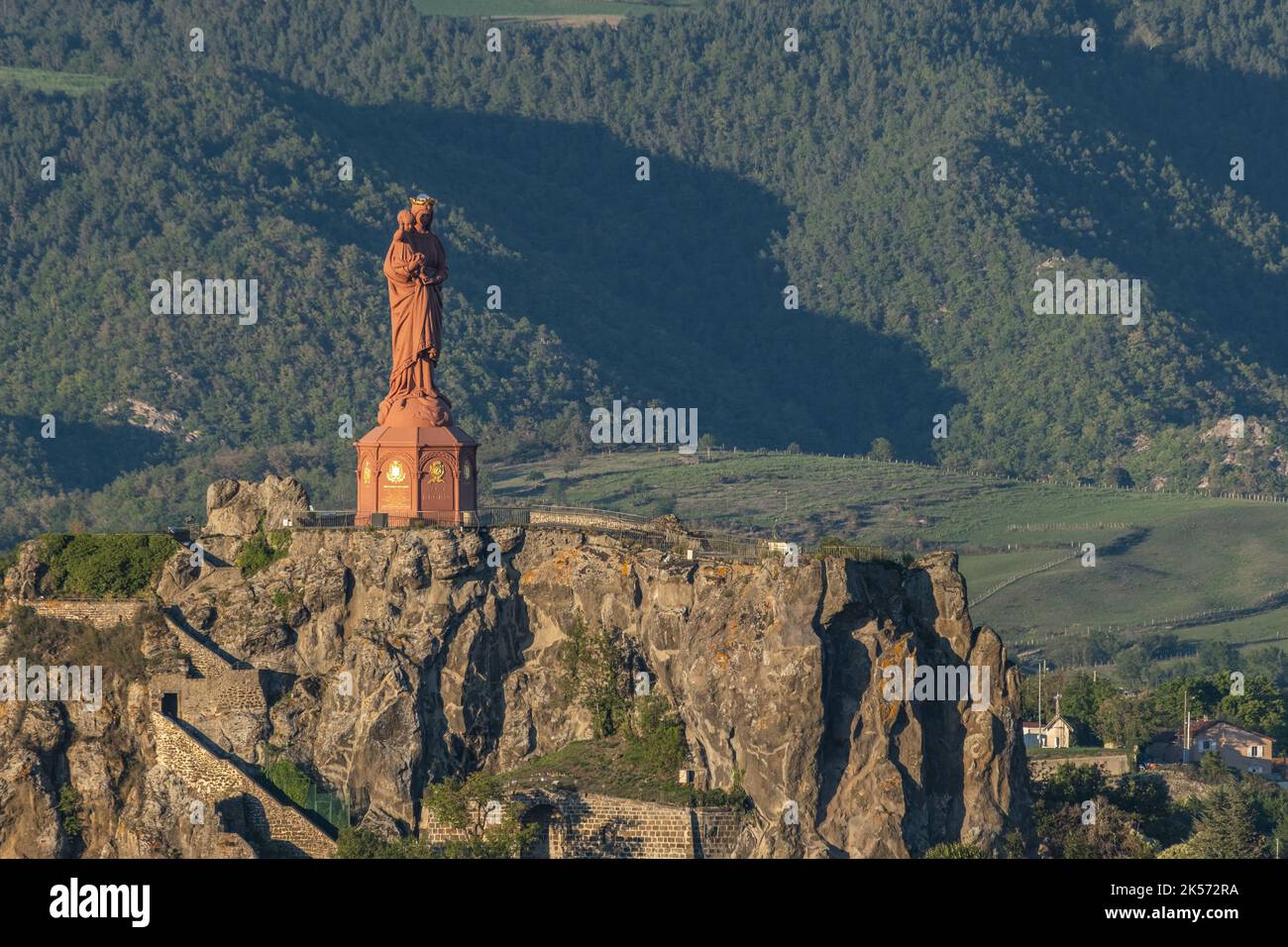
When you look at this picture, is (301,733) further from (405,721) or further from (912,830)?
(912,830)

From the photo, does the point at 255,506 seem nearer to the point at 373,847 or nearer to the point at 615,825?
the point at 373,847

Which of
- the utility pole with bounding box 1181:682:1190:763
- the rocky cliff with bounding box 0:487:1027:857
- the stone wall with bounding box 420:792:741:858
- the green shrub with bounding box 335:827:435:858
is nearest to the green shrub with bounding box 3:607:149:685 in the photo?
the rocky cliff with bounding box 0:487:1027:857

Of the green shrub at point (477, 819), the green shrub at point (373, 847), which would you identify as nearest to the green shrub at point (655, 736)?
the green shrub at point (477, 819)

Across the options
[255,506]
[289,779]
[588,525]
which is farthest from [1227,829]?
[255,506]

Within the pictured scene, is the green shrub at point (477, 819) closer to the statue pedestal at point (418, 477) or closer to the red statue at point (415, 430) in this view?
the statue pedestal at point (418, 477)
